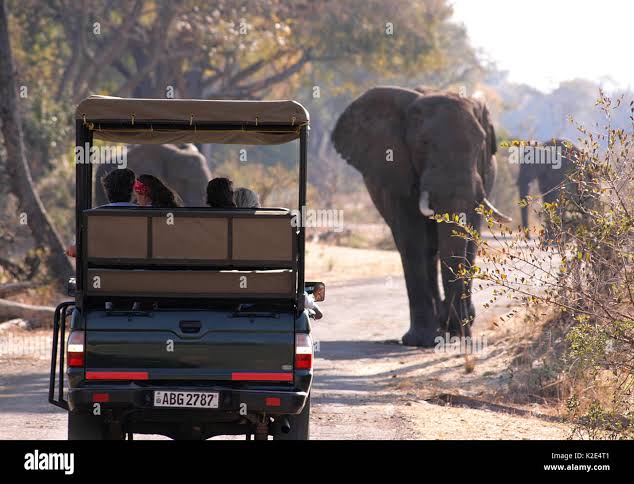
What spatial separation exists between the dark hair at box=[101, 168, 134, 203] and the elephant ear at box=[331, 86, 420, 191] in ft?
23.7

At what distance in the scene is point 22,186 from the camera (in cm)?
1942

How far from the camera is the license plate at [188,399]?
760 centimetres

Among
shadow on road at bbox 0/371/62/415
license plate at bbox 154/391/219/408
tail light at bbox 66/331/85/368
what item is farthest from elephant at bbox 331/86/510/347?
tail light at bbox 66/331/85/368

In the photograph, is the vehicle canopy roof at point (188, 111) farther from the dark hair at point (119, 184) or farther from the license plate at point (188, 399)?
the license plate at point (188, 399)

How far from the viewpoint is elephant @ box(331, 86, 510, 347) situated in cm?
1543

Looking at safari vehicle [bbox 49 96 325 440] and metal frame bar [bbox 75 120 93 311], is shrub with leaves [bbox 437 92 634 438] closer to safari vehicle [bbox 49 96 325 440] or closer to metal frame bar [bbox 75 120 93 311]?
safari vehicle [bbox 49 96 325 440]

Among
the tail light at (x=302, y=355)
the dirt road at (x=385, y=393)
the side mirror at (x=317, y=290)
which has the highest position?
the side mirror at (x=317, y=290)

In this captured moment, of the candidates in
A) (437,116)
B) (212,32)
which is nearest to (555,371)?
(437,116)

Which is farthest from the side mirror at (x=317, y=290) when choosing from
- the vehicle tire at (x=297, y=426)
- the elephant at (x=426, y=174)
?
the elephant at (x=426, y=174)

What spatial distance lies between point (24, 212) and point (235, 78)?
17.6 meters

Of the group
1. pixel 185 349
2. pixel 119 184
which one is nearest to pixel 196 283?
pixel 185 349

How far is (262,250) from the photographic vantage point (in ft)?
26.7

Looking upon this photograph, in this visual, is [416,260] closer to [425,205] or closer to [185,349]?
[425,205]

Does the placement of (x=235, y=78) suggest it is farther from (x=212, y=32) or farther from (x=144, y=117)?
(x=144, y=117)
